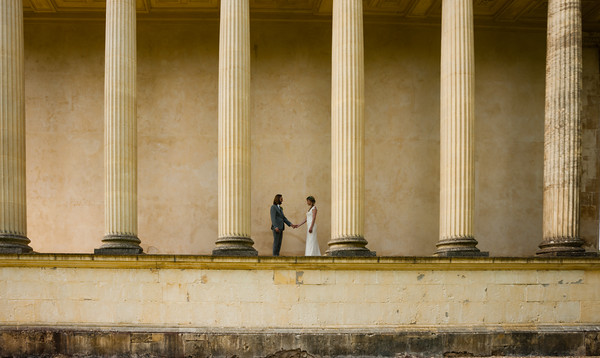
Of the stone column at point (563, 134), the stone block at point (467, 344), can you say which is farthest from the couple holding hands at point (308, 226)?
the stone column at point (563, 134)

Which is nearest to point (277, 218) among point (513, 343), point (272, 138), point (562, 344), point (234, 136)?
point (272, 138)

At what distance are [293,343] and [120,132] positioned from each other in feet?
28.6

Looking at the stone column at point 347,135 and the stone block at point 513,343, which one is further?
the stone column at point 347,135

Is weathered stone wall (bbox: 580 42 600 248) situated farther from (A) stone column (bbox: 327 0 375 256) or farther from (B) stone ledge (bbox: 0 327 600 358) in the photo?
(A) stone column (bbox: 327 0 375 256)

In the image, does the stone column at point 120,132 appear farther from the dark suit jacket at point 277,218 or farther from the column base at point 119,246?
the dark suit jacket at point 277,218

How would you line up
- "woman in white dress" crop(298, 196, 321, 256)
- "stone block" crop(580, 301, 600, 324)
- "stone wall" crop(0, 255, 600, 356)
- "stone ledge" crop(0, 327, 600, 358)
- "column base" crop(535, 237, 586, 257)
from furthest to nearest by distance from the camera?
"woman in white dress" crop(298, 196, 321, 256), "column base" crop(535, 237, 586, 257), "stone block" crop(580, 301, 600, 324), "stone wall" crop(0, 255, 600, 356), "stone ledge" crop(0, 327, 600, 358)

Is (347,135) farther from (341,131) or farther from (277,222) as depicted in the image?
(277,222)

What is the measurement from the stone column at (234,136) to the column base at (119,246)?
258 cm

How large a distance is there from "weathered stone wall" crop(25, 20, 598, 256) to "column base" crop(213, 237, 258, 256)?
6.28 m

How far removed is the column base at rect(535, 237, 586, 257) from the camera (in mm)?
19016

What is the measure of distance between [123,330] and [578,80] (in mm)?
16539

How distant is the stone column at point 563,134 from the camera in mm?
19359

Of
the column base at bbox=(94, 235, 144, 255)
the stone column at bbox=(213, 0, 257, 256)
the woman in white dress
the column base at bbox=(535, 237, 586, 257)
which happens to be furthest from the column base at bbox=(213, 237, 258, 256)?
the column base at bbox=(535, 237, 586, 257)

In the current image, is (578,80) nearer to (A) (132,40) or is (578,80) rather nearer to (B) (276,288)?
(B) (276,288)
